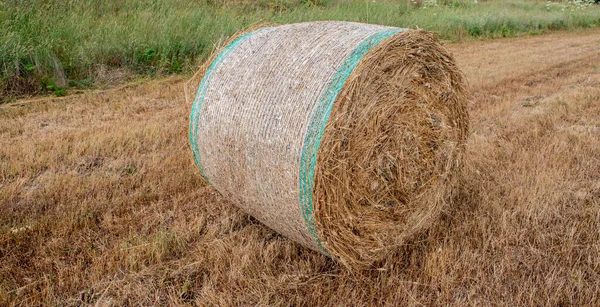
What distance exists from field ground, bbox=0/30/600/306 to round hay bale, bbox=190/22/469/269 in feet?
0.82

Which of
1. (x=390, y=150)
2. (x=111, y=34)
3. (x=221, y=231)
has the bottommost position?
(x=221, y=231)

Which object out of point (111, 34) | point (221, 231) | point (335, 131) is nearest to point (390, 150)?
point (335, 131)

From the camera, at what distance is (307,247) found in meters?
3.31

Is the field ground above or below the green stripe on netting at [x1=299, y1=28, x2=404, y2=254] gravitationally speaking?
below

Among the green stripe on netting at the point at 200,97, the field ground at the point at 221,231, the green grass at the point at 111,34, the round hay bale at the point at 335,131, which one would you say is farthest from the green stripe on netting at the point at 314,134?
the green grass at the point at 111,34

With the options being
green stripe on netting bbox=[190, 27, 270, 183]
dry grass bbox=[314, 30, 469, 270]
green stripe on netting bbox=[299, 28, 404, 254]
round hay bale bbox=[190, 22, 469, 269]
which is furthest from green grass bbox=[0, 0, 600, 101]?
green stripe on netting bbox=[299, 28, 404, 254]

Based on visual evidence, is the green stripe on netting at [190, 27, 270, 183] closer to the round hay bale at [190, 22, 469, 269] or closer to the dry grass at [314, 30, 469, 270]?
the round hay bale at [190, 22, 469, 269]

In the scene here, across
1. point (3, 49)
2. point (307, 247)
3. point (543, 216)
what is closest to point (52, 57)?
point (3, 49)

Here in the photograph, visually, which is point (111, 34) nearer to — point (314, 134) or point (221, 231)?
point (221, 231)

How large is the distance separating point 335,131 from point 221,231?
134 cm

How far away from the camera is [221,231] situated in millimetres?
3602

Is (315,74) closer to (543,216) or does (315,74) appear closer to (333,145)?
(333,145)

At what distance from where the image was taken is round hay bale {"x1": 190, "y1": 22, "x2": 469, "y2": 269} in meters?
2.82

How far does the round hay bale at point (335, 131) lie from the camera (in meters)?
2.82
